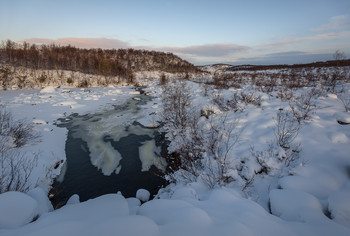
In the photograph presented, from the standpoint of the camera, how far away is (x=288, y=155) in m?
5.22

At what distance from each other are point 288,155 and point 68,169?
25.9 feet

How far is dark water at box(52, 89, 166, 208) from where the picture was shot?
504cm

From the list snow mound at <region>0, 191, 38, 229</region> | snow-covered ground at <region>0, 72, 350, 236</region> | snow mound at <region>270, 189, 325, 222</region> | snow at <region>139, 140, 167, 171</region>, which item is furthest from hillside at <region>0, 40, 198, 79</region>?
snow mound at <region>270, 189, 325, 222</region>

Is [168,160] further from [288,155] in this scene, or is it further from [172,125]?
[288,155]

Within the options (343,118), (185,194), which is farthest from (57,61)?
(343,118)

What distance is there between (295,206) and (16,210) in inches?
189

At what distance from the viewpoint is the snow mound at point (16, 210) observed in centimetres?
236

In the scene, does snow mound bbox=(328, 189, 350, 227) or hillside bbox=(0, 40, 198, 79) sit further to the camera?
hillside bbox=(0, 40, 198, 79)

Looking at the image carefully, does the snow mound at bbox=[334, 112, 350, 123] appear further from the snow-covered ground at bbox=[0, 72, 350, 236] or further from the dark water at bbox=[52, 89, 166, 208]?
the dark water at bbox=[52, 89, 166, 208]

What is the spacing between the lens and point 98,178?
5.66 m

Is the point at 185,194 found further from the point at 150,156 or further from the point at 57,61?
the point at 57,61

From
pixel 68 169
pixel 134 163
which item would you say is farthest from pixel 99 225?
pixel 68 169

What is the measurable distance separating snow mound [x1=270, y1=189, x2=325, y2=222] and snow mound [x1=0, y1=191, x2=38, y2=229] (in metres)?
4.35

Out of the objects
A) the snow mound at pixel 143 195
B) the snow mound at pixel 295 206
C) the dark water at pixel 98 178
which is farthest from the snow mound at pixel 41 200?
the snow mound at pixel 295 206
